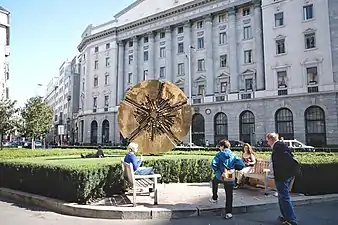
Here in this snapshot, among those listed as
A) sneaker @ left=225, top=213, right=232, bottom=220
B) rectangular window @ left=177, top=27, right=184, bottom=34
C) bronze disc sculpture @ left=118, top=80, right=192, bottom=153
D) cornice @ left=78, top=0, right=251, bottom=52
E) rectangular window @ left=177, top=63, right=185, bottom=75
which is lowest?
sneaker @ left=225, top=213, right=232, bottom=220

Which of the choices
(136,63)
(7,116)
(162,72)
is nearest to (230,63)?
(162,72)

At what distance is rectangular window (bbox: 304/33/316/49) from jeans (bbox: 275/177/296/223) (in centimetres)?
3440

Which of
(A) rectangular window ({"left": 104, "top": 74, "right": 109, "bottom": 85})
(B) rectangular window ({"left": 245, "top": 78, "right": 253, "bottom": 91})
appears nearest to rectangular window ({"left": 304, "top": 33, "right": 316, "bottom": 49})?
(B) rectangular window ({"left": 245, "top": 78, "right": 253, "bottom": 91})

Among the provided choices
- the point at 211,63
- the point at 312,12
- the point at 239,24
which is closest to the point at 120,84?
the point at 211,63

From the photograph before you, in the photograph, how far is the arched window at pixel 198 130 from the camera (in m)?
46.6

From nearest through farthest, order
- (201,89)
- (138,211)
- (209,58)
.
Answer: (138,211) → (209,58) → (201,89)

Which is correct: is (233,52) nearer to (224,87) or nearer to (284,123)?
(224,87)

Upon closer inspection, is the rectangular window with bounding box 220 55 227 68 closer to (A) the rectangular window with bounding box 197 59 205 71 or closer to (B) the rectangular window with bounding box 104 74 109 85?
(A) the rectangular window with bounding box 197 59 205 71

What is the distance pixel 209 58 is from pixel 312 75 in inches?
578

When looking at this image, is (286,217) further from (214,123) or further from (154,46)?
(154,46)

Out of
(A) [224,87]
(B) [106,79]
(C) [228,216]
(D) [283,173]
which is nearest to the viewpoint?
(D) [283,173]

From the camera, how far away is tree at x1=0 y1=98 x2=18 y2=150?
25562 mm

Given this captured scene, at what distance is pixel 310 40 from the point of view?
37344 mm

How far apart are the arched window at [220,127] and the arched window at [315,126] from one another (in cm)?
1071
